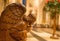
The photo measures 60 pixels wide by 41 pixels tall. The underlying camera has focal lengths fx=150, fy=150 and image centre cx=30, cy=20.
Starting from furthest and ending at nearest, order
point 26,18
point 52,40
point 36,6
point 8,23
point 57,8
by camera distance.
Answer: point 36,6 → point 57,8 → point 52,40 → point 26,18 → point 8,23

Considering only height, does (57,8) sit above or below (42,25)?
above

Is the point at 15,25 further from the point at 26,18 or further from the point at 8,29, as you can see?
the point at 26,18

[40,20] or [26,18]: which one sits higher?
[26,18]

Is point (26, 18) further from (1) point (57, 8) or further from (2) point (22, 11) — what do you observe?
(1) point (57, 8)

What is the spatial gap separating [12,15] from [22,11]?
0.28 feet

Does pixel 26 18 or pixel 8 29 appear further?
pixel 26 18

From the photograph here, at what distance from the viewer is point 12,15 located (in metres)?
1.12

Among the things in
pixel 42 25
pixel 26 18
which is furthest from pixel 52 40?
pixel 42 25

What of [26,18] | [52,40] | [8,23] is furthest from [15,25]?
[52,40]

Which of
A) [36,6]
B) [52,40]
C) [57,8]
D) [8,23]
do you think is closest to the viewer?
[8,23]

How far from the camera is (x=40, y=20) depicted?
11.4 m

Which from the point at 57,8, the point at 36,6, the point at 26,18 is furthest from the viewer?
the point at 36,6

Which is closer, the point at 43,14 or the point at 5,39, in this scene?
the point at 5,39

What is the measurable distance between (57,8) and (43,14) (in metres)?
5.11
